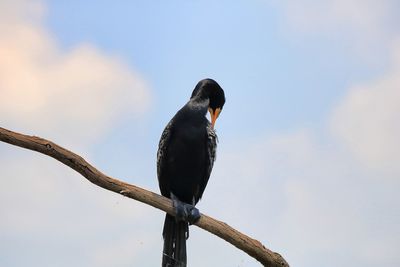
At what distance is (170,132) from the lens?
785 cm

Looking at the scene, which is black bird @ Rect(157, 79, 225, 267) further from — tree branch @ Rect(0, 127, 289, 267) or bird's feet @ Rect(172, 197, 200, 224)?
tree branch @ Rect(0, 127, 289, 267)

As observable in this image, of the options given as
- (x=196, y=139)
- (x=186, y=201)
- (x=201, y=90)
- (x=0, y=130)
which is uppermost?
(x=201, y=90)

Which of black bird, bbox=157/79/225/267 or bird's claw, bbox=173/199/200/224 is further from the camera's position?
black bird, bbox=157/79/225/267

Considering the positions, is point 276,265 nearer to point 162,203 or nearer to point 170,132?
point 162,203

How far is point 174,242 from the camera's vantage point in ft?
25.0

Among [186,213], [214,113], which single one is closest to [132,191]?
[186,213]

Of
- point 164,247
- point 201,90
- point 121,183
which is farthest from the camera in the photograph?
point 201,90

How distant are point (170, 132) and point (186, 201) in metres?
0.87

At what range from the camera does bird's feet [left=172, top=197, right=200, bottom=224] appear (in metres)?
7.19

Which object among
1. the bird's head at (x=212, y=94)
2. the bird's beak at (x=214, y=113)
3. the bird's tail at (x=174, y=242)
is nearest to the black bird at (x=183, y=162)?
the bird's tail at (x=174, y=242)

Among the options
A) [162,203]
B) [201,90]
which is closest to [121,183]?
[162,203]

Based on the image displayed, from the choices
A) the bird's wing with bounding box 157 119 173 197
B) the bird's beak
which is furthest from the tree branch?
the bird's beak

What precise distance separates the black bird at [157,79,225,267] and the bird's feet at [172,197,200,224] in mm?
281

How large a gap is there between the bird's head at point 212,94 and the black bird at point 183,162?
15.5 inches
